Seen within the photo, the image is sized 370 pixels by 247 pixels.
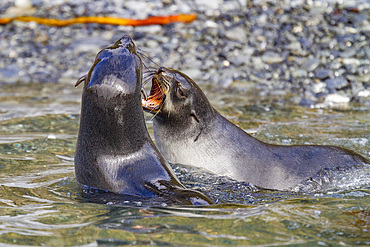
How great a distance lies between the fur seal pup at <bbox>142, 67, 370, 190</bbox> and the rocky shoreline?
14.7 feet

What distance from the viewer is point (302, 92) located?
10.5m

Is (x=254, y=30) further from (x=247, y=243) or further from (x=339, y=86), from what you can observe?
(x=247, y=243)

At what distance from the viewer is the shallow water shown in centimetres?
361

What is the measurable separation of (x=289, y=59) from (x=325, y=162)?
6.24 meters

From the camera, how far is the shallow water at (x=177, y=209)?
3.61m

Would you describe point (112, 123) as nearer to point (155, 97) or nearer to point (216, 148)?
point (155, 97)

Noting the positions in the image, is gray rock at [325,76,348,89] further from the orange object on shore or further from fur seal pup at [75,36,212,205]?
fur seal pup at [75,36,212,205]

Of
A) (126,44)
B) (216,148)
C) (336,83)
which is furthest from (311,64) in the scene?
(126,44)

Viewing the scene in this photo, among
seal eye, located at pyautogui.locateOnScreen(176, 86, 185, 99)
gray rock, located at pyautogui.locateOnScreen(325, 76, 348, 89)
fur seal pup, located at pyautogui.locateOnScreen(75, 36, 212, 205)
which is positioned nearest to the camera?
fur seal pup, located at pyautogui.locateOnScreen(75, 36, 212, 205)

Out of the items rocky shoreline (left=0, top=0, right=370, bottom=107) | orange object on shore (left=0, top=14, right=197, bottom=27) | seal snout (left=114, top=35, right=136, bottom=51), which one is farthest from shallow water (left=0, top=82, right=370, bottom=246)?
orange object on shore (left=0, top=14, right=197, bottom=27)

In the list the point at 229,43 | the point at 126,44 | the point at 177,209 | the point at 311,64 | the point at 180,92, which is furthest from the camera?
the point at 229,43

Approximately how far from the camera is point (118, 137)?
449cm

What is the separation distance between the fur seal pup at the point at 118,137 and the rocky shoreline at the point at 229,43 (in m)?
6.07

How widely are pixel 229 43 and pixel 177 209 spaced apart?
8598 millimetres
